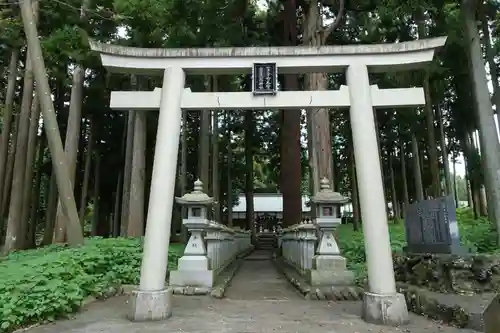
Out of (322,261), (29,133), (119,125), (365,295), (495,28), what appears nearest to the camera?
(365,295)

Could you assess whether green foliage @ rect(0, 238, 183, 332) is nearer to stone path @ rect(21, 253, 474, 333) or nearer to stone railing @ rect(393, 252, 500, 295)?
stone path @ rect(21, 253, 474, 333)

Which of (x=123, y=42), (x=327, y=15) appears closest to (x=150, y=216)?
(x=123, y=42)

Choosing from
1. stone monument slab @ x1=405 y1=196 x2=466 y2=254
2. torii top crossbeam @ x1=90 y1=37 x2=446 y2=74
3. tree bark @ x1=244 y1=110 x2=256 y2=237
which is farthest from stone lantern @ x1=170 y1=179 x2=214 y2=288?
tree bark @ x1=244 y1=110 x2=256 y2=237

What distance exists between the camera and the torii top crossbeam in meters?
5.73

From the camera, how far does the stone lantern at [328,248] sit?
7.85 metres

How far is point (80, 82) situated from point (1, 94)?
21.8ft

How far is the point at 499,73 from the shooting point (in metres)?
14.2

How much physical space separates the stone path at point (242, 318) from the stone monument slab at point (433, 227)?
1.42m

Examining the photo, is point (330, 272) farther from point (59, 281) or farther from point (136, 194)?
point (136, 194)

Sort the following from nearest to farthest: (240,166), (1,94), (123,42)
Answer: (123,42) → (1,94) → (240,166)

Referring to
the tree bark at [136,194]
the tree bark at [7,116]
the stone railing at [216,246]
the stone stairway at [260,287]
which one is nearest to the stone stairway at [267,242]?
the stone stairway at [260,287]

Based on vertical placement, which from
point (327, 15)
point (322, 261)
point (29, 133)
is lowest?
point (322, 261)

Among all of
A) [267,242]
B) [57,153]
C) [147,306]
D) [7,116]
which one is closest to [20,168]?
[7,116]

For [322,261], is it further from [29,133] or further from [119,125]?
[119,125]
